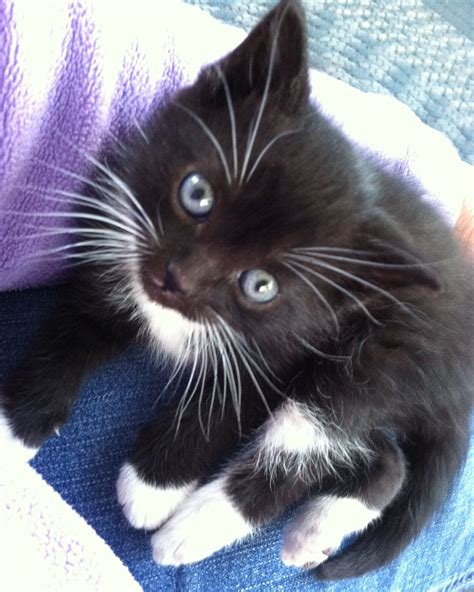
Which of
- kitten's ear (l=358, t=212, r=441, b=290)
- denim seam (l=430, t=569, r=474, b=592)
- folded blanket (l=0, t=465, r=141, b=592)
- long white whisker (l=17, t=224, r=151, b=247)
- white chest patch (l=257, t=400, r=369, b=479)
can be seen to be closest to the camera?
folded blanket (l=0, t=465, r=141, b=592)

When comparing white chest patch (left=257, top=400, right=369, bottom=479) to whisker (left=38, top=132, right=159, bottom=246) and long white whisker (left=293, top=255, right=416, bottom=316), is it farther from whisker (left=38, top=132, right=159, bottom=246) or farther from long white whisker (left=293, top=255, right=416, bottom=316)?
whisker (left=38, top=132, right=159, bottom=246)

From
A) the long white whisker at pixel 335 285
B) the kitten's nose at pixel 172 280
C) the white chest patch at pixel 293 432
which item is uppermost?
the long white whisker at pixel 335 285

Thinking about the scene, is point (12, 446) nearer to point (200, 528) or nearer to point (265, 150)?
point (200, 528)

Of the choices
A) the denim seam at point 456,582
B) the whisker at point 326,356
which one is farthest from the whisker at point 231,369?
the denim seam at point 456,582

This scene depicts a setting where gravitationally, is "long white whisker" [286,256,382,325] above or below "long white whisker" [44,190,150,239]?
above

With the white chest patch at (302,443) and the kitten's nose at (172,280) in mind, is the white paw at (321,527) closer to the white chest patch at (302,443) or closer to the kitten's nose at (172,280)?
the white chest patch at (302,443)

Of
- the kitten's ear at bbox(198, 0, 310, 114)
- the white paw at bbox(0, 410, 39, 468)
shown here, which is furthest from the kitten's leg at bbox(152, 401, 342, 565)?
the kitten's ear at bbox(198, 0, 310, 114)

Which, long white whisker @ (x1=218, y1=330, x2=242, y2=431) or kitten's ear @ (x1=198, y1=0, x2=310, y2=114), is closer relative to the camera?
kitten's ear @ (x1=198, y1=0, x2=310, y2=114)

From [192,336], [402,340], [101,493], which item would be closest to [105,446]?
[101,493]

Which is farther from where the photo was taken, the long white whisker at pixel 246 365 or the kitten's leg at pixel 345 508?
the kitten's leg at pixel 345 508
